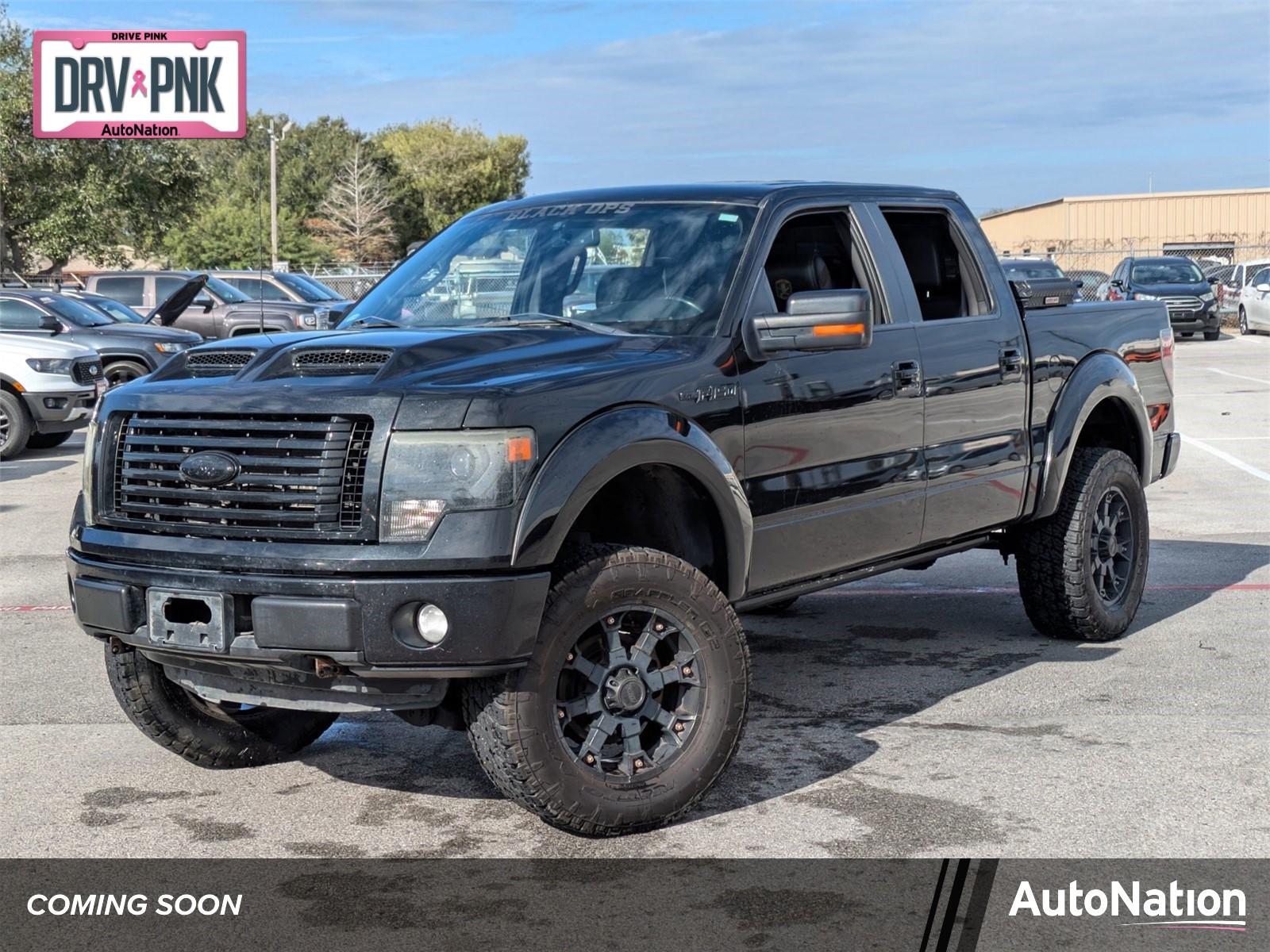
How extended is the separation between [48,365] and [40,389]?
26 cm

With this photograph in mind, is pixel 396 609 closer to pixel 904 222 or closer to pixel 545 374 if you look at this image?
pixel 545 374

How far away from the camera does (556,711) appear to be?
454cm

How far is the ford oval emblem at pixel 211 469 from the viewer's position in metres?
4.50

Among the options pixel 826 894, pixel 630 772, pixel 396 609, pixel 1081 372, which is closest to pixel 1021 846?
pixel 826 894

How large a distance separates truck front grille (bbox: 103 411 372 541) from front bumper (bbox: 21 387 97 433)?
39.7 feet

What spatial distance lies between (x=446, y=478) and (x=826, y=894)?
57.9 inches

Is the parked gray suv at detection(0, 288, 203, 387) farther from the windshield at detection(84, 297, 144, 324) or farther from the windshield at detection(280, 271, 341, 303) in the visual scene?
the windshield at detection(280, 271, 341, 303)

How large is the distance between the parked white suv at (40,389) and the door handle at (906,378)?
463 inches

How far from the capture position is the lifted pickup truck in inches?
171

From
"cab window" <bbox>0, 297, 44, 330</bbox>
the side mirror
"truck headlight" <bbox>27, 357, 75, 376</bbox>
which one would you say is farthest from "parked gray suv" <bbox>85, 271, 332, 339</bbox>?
the side mirror

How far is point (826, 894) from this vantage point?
4.19m

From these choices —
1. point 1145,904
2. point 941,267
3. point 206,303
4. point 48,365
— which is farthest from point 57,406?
point 1145,904

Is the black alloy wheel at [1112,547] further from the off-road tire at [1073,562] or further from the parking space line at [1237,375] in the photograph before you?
the parking space line at [1237,375]

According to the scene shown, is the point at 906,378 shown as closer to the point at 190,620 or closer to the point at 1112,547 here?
the point at 1112,547
